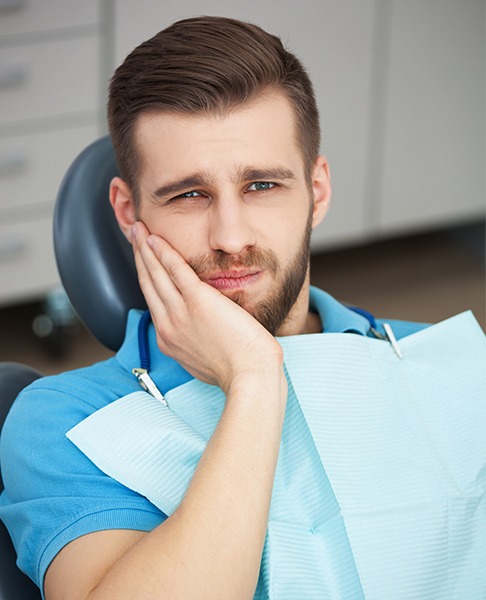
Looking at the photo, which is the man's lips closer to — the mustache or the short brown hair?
the mustache

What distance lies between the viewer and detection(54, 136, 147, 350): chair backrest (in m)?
1.45

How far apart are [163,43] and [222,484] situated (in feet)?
1.89

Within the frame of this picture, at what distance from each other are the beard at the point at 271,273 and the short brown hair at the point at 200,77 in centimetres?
15

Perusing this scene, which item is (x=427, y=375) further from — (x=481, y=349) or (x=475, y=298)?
(x=475, y=298)

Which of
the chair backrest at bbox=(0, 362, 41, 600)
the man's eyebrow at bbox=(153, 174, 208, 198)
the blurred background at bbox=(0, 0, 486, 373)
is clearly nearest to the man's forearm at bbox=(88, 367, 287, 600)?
the chair backrest at bbox=(0, 362, 41, 600)

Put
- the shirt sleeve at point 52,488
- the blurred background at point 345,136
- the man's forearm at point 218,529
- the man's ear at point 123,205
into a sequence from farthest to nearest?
the blurred background at point 345,136 < the man's ear at point 123,205 < the shirt sleeve at point 52,488 < the man's forearm at point 218,529

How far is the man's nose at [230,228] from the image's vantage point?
4.00 ft

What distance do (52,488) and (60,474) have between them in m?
0.02

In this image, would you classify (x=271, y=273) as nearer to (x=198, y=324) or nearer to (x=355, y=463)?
(x=198, y=324)

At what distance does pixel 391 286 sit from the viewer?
128 inches

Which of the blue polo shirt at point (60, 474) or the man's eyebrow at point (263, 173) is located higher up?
the man's eyebrow at point (263, 173)

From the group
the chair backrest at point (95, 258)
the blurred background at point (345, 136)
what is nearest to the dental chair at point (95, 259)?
the chair backrest at point (95, 258)

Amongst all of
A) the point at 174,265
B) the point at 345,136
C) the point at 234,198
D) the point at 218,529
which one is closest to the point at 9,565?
the point at 218,529

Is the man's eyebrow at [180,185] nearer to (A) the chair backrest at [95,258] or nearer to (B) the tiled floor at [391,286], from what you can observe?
(A) the chair backrest at [95,258]
